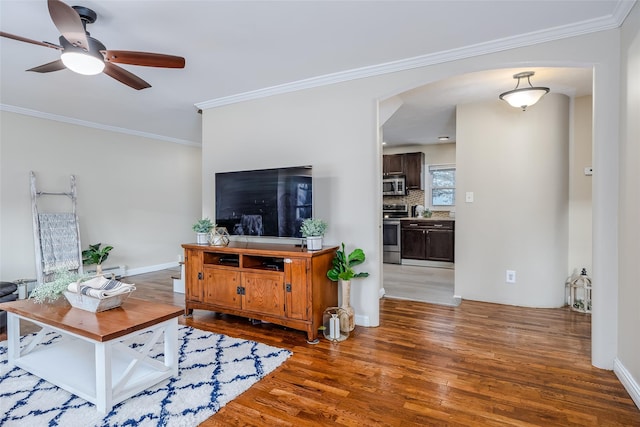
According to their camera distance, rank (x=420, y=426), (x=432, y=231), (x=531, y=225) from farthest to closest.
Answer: (x=432, y=231), (x=531, y=225), (x=420, y=426)

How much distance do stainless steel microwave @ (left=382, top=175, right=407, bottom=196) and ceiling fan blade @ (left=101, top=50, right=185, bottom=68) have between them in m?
5.34

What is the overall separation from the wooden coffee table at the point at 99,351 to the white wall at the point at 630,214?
9.21ft

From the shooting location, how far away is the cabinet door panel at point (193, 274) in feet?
11.3

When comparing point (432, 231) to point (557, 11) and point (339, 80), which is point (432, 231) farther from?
point (557, 11)

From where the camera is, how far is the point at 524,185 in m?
3.84

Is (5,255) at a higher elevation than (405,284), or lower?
higher

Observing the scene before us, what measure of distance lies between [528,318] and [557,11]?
276 centimetres

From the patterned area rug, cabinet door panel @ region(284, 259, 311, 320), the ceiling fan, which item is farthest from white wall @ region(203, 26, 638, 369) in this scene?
the ceiling fan

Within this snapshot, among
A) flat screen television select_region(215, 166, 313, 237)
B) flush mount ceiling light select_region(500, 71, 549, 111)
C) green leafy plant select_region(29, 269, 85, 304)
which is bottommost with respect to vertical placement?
green leafy plant select_region(29, 269, 85, 304)

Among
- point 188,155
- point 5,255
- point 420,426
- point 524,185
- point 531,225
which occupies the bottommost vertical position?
point 420,426

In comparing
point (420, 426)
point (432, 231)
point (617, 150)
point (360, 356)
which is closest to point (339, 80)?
point (617, 150)

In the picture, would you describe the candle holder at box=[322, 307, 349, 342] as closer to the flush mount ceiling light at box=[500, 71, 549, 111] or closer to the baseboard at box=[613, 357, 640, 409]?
the baseboard at box=[613, 357, 640, 409]

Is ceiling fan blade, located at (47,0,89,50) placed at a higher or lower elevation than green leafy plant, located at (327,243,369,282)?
higher

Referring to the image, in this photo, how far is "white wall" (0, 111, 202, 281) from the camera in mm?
4273
